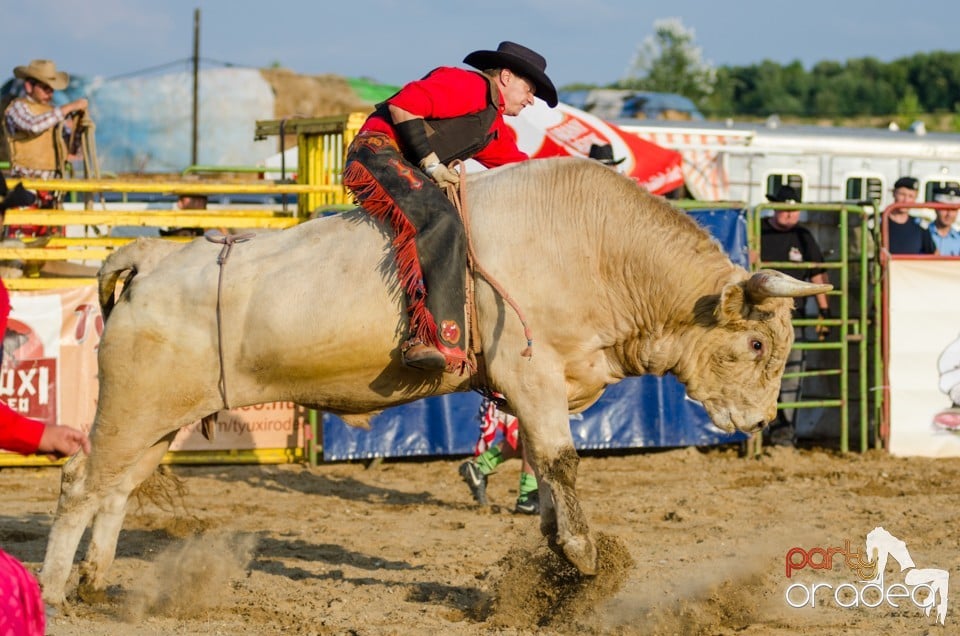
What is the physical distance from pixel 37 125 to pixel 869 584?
26.3ft

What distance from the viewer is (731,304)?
17.8 feet

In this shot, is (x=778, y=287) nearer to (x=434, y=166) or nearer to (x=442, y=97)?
(x=434, y=166)

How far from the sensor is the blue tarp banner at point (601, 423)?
9.91 metres

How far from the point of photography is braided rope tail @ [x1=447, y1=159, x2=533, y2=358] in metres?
5.22

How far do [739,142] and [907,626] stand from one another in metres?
13.3

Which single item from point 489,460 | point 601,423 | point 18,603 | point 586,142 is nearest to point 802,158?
point 586,142

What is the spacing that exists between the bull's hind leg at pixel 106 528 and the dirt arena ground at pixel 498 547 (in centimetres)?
13

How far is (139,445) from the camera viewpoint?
548 cm

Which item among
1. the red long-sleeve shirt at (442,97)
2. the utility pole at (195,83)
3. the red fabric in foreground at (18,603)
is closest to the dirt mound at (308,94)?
the utility pole at (195,83)

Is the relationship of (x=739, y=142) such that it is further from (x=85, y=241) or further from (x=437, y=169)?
(x=437, y=169)

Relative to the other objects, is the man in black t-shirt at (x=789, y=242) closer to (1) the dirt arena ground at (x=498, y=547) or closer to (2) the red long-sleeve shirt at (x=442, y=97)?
(1) the dirt arena ground at (x=498, y=547)

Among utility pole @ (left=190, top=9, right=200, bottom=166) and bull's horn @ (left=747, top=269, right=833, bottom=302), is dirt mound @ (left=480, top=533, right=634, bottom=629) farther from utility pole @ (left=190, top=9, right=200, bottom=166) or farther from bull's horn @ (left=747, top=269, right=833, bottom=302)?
utility pole @ (left=190, top=9, right=200, bottom=166)

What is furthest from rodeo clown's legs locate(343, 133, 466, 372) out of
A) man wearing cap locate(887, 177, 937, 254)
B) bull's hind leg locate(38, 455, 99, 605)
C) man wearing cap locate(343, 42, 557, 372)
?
man wearing cap locate(887, 177, 937, 254)

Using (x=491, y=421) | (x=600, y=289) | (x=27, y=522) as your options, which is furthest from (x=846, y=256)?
(x=27, y=522)
